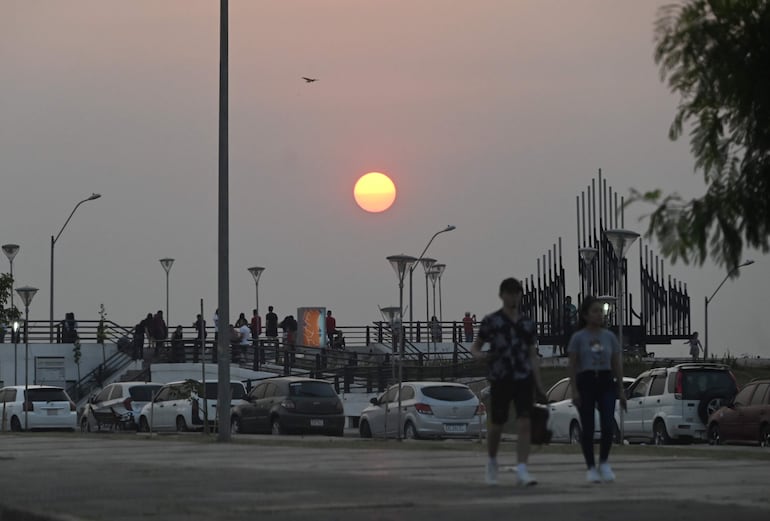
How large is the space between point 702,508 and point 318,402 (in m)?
28.8

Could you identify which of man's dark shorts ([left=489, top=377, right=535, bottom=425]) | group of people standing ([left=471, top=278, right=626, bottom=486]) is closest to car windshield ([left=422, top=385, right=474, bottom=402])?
group of people standing ([left=471, top=278, right=626, bottom=486])

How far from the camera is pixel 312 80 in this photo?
50531 millimetres

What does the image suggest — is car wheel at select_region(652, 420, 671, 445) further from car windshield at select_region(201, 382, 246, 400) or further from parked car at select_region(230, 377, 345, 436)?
car windshield at select_region(201, 382, 246, 400)

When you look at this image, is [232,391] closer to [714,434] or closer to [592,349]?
[714,434]

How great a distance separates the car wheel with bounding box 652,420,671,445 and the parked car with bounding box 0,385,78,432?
18.7 m

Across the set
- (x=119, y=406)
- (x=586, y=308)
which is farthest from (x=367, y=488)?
(x=119, y=406)

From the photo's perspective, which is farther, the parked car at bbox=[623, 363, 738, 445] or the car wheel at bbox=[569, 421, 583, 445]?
the parked car at bbox=[623, 363, 738, 445]

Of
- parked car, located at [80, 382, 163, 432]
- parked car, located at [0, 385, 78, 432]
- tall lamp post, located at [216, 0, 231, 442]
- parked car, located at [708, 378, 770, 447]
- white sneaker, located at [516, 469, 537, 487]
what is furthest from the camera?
parked car, located at [0, 385, 78, 432]

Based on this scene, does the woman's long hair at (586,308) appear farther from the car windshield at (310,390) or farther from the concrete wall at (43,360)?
the concrete wall at (43,360)

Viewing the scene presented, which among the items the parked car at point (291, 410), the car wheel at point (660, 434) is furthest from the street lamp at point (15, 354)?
the car wheel at point (660, 434)

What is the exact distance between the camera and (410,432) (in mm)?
36312

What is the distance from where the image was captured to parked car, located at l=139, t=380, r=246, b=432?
41.8m

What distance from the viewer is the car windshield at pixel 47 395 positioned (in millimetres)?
46312

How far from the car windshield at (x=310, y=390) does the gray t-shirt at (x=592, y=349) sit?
24810mm
